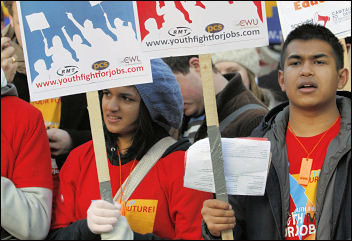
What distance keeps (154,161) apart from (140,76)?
1.64 ft

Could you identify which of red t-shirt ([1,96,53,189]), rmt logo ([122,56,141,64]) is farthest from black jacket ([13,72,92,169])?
rmt logo ([122,56,141,64])

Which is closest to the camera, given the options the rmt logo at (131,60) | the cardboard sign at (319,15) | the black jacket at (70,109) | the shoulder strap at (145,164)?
the rmt logo at (131,60)

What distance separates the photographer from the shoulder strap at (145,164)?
10.2 feet

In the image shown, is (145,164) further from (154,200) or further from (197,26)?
(197,26)

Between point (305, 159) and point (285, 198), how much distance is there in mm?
228

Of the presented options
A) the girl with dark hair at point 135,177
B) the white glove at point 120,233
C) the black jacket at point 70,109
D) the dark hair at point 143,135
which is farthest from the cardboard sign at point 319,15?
the white glove at point 120,233

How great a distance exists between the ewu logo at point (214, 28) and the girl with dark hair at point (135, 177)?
516 mm

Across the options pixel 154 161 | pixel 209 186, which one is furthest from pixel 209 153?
pixel 154 161

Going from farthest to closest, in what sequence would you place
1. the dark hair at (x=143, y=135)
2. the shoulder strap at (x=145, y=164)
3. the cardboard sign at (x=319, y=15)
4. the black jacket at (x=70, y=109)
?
1. the black jacket at (x=70, y=109)
2. the cardboard sign at (x=319, y=15)
3. the dark hair at (x=143, y=135)
4. the shoulder strap at (x=145, y=164)

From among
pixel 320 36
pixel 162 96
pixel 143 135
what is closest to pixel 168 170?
pixel 143 135

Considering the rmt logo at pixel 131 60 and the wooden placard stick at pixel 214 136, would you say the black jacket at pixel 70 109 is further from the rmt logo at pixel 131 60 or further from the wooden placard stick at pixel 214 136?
the wooden placard stick at pixel 214 136

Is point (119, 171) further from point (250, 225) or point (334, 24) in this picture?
point (334, 24)

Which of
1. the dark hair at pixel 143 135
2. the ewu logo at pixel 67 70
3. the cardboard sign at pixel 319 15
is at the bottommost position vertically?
the dark hair at pixel 143 135

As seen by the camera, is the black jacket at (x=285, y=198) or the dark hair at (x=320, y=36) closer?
the black jacket at (x=285, y=198)
